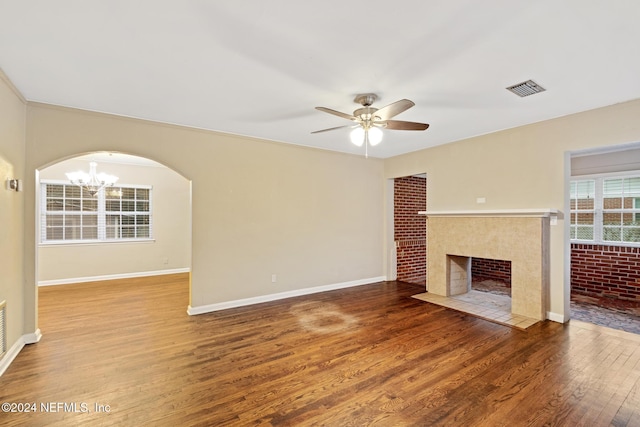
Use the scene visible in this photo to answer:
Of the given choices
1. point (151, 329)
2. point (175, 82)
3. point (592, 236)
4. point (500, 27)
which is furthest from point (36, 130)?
point (592, 236)

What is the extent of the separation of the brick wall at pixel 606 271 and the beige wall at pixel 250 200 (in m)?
3.63

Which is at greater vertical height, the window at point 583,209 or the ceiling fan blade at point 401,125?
the ceiling fan blade at point 401,125

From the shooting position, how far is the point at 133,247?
645 centimetres

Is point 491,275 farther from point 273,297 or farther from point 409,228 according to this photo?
point 273,297

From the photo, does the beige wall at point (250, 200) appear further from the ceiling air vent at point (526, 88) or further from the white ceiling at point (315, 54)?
the ceiling air vent at point (526, 88)

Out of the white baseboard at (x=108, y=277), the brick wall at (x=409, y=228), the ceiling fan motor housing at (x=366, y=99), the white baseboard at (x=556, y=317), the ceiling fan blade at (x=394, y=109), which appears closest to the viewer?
the ceiling fan blade at (x=394, y=109)

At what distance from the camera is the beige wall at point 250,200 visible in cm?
332

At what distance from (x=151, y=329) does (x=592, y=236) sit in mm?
7314

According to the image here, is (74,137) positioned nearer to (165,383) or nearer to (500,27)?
(165,383)

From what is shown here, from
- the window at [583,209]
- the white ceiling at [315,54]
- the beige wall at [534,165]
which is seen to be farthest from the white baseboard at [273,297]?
the window at [583,209]

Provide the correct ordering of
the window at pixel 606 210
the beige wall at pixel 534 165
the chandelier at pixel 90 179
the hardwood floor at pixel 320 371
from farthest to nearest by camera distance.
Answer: the chandelier at pixel 90 179 < the window at pixel 606 210 < the beige wall at pixel 534 165 < the hardwood floor at pixel 320 371

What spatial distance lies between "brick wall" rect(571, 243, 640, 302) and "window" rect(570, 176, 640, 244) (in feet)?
0.59

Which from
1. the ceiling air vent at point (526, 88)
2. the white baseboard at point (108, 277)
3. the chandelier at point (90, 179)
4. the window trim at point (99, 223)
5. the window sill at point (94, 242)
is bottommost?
the white baseboard at point (108, 277)

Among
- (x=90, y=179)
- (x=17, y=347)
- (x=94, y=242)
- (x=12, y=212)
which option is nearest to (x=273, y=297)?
(x=17, y=347)
